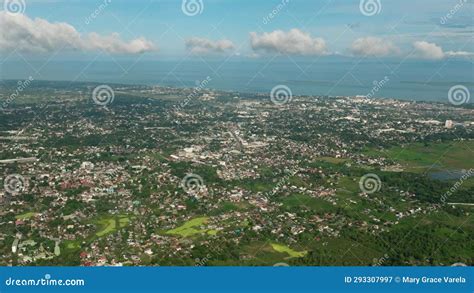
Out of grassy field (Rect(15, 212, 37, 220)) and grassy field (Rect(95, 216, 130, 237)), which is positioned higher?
grassy field (Rect(15, 212, 37, 220))

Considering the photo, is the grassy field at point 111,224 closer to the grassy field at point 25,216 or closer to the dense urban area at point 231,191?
the dense urban area at point 231,191

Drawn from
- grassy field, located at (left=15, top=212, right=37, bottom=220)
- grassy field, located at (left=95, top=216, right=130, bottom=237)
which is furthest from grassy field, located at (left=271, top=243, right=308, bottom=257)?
grassy field, located at (left=15, top=212, right=37, bottom=220)

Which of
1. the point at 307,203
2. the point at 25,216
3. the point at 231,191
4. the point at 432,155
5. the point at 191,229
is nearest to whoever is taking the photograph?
the point at 191,229

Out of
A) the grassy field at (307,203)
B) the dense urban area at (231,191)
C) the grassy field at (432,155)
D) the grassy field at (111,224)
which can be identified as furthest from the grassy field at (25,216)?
the grassy field at (432,155)

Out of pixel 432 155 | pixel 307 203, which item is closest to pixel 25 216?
pixel 307 203

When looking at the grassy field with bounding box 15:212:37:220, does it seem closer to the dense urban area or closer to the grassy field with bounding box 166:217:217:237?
the dense urban area

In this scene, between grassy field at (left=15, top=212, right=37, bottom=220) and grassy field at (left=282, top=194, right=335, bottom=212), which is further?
grassy field at (left=282, top=194, right=335, bottom=212)

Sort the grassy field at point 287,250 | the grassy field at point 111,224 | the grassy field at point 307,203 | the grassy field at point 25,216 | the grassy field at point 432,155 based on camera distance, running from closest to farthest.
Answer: the grassy field at point 287,250
the grassy field at point 111,224
the grassy field at point 25,216
the grassy field at point 307,203
the grassy field at point 432,155

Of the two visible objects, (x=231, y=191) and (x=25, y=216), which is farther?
(x=231, y=191)

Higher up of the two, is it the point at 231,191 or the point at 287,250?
the point at 231,191

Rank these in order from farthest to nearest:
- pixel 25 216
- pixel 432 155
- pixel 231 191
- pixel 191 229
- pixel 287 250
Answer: pixel 432 155 → pixel 231 191 → pixel 25 216 → pixel 191 229 → pixel 287 250

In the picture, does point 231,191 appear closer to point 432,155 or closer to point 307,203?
point 307,203

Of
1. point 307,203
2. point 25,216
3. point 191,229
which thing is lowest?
point 191,229
